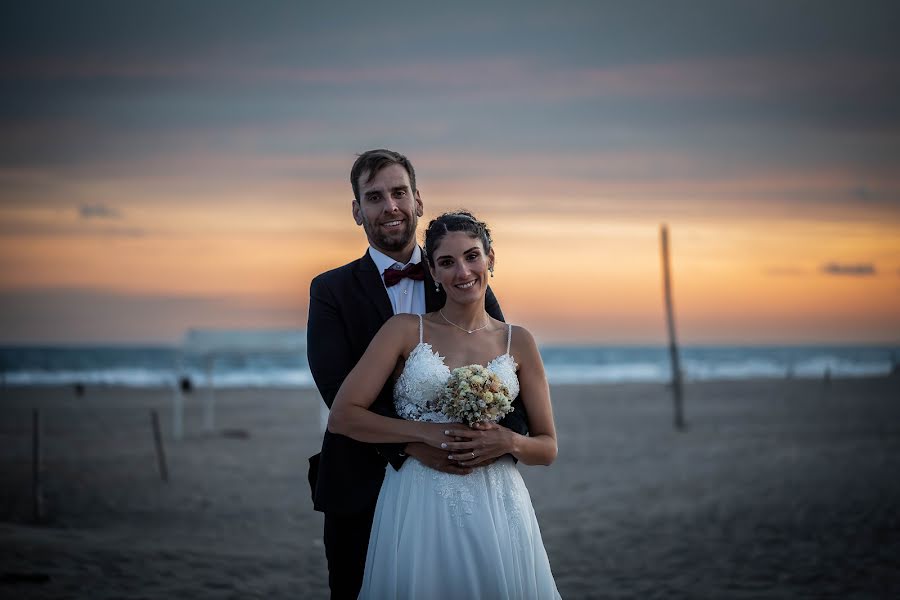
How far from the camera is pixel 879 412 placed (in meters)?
24.2

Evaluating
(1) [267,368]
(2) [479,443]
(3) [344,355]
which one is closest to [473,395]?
(2) [479,443]

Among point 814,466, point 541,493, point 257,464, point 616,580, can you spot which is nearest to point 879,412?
point 814,466

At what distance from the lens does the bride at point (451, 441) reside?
4062mm

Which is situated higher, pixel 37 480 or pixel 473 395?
pixel 473 395

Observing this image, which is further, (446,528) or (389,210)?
(389,210)

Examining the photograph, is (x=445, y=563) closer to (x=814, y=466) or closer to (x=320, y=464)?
(x=320, y=464)

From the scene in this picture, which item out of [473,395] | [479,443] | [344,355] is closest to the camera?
[473,395]

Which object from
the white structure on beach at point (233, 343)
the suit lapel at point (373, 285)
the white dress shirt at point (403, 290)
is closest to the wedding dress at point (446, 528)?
the suit lapel at point (373, 285)

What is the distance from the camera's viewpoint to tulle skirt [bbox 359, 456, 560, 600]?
4117 mm

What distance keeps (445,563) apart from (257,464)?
546 inches

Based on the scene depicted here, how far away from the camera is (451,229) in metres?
4.13

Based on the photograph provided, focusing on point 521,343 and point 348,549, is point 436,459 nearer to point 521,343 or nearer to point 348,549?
point 521,343

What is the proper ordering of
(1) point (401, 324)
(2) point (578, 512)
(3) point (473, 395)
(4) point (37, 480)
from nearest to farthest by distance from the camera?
(3) point (473, 395) → (1) point (401, 324) → (4) point (37, 480) → (2) point (578, 512)

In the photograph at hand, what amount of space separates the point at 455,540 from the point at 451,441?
1.59 feet
